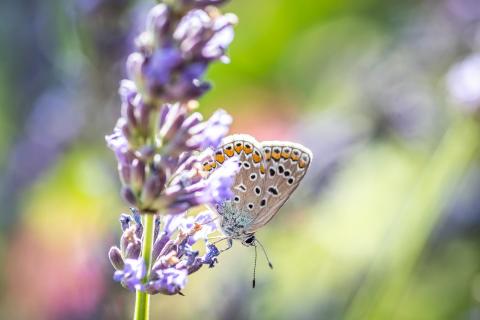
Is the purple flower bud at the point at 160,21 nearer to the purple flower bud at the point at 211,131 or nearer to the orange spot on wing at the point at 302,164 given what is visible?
the purple flower bud at the point at 211,131

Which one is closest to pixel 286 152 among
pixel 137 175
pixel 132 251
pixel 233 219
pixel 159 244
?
pixel 233 219

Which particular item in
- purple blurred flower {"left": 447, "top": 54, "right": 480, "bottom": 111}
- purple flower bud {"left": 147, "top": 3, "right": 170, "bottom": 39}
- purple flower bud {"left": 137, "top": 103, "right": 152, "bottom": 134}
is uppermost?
purple blurred flower {"left": 447, "top": 54, "right": 480, "bottom": 111}

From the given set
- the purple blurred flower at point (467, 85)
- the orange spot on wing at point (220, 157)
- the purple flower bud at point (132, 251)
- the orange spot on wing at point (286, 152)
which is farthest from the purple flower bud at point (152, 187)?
the purple blurred flower at point (467, 85)

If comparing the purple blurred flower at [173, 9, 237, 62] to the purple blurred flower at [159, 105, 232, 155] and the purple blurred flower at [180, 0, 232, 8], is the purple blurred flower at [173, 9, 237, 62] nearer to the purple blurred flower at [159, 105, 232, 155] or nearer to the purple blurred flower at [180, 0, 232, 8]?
the purple blurred flower at [180, 0, 232, 8]

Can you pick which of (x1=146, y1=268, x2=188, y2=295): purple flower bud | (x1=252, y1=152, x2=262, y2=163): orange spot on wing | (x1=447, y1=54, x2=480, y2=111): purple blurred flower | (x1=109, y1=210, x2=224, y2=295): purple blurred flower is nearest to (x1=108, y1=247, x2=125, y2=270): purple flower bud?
(x1=109, y1=210, x2=224, y2=295): purple blurred flower

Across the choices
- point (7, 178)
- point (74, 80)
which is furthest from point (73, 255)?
point (74, 80)
